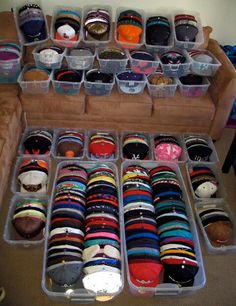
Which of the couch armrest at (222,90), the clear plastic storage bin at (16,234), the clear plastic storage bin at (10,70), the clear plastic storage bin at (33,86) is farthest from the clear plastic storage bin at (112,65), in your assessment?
the clear plastic storage bin at (16,234)

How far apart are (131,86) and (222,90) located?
706 millimetres

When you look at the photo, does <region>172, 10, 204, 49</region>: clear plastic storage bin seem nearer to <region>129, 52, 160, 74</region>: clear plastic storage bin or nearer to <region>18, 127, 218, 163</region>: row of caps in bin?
<region>129, 52, 160, 74</region>: clear plastic storage bin

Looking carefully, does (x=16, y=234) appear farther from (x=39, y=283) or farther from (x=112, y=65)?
(x=112, y=65)

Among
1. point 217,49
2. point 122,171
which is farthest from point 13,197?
point 217,49

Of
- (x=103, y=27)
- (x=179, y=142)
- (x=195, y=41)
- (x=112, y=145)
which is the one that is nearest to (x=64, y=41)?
(x=103, y=27)

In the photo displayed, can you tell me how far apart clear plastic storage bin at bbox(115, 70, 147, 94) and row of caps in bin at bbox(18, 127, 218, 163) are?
33 cm

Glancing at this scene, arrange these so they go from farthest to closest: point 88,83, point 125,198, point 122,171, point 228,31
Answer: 1. point 228,31
2. point 88,83
3. point 122,171
4. point 125,198

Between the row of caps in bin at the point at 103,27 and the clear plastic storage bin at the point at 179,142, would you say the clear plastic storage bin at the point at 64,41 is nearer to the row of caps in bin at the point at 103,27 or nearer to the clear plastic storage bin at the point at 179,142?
the row of caps in bin at the point at 103,27

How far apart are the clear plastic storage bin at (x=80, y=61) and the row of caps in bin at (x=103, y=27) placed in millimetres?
115

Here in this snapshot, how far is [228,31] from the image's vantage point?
292 centimetres

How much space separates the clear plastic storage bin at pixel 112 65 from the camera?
7.83ft

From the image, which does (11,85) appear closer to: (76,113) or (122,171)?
(76,113)

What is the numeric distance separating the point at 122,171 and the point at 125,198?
28 cm

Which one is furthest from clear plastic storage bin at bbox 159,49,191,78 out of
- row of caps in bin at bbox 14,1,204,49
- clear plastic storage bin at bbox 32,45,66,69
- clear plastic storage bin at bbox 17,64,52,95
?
clear plastic storage bin at bbox 17,64,52,95
